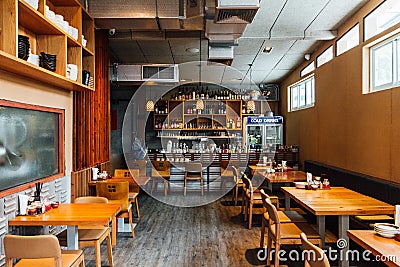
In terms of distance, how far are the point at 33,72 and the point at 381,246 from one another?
333 centimetres

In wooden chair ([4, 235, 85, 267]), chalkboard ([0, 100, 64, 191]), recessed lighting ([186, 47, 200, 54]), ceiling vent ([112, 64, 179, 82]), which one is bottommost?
wooden chair ([4, 235, 85, 267])

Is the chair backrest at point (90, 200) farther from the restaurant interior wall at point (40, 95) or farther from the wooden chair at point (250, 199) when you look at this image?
the wooden chair at point (250, 199)

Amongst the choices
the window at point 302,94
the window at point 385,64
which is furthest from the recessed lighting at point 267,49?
the window at point 385,64

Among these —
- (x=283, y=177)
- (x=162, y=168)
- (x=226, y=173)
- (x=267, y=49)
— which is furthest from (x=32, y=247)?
(x=226, y=173)

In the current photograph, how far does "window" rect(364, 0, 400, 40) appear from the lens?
4.52 m

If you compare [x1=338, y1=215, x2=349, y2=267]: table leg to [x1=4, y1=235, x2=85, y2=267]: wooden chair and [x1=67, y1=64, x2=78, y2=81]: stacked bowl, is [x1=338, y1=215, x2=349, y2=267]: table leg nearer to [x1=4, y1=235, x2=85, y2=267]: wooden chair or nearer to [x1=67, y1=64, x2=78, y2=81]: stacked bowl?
[x1=4, y1=235, x2=85, y2=267]: wooden chair

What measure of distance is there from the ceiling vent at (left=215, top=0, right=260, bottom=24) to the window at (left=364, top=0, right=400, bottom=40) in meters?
1.84

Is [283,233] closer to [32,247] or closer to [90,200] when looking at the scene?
[90,200]

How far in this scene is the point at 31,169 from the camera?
3.90 meters

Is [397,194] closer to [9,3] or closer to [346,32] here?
[346,32]

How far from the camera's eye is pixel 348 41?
596cm

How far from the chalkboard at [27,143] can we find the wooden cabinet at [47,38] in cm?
38

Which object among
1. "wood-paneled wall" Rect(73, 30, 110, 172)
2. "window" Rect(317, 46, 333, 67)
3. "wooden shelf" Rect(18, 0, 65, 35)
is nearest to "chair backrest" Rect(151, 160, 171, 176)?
"wood-paneled wall" Rect(73, 30, 110, 172)

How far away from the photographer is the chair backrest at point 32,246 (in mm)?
2553
